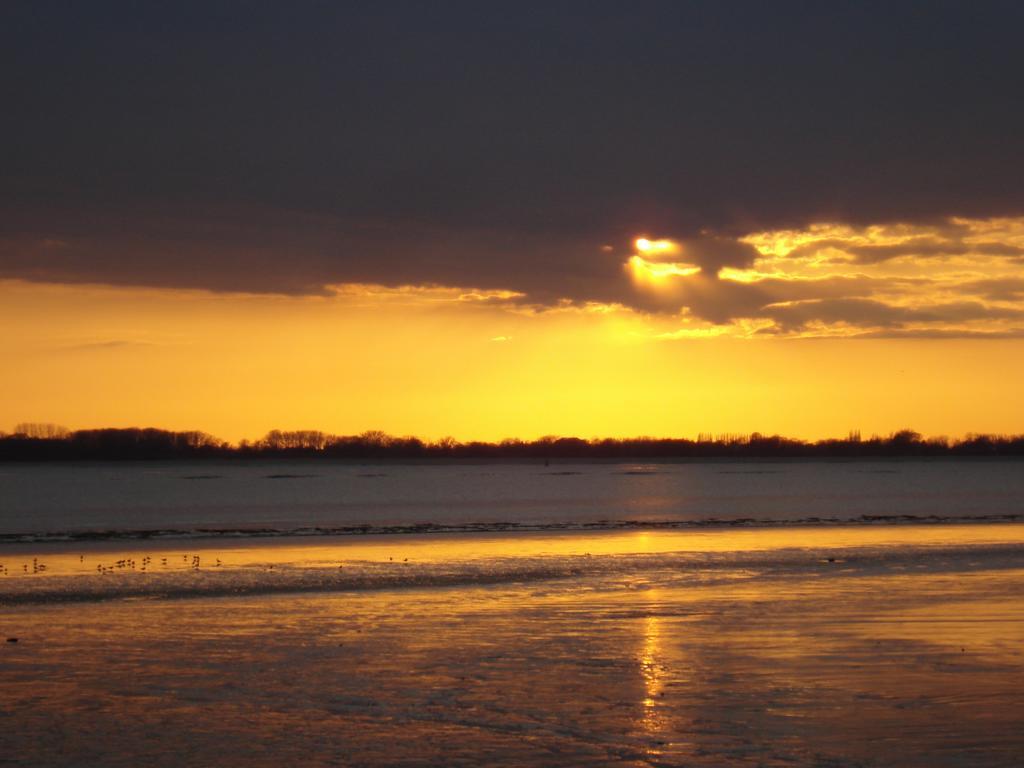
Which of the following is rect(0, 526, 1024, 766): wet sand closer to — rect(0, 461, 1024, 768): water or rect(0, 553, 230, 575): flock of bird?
rect(0, 461, 1024, 768): water

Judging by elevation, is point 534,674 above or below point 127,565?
above

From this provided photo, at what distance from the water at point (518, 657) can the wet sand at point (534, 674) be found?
56mm

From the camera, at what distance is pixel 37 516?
225 feet

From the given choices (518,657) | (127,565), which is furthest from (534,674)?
(127,565)

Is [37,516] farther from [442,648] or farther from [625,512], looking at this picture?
[442,648]

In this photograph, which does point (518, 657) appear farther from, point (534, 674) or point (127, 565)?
point (127, 565)

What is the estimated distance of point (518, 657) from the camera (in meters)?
17.6

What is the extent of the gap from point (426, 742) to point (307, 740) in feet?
4.34

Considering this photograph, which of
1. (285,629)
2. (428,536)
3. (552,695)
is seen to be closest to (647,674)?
(552,695)

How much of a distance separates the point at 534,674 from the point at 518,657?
1.33 metres

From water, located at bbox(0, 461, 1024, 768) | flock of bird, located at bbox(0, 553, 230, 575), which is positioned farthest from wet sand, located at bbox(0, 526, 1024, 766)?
flock of bird, located at bbox(0, 553, 230, 575)

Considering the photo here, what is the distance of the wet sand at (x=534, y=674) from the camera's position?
12.6 metres

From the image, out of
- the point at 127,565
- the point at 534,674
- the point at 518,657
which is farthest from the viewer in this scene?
the point at 127,565

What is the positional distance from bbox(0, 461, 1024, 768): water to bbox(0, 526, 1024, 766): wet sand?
56 mm
